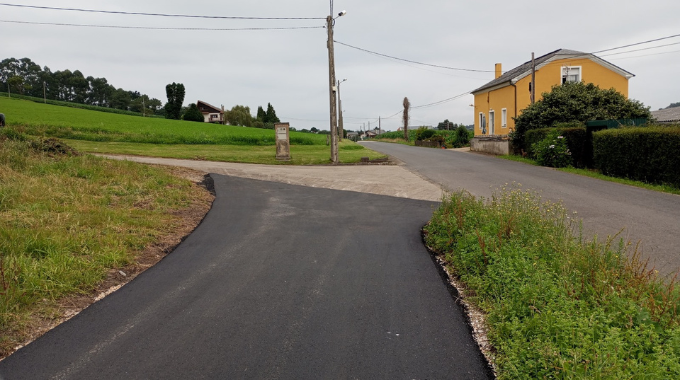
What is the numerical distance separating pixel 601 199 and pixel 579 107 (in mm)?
15938

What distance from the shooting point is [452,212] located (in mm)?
8602

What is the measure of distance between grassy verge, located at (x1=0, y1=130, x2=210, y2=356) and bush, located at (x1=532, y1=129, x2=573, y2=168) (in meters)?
16.0

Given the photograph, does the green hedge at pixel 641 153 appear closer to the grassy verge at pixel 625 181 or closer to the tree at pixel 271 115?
the grassy verge at pixel 625 181

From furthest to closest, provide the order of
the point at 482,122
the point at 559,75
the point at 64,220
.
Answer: the point at 482,122
the point at 559,75
the point at 64,220

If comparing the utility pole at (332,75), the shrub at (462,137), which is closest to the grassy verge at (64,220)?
the utility pole at (332,75)

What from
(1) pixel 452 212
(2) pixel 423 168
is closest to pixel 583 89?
(2) pixel 423 168

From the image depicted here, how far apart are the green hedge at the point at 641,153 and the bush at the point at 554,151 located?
2.39 m

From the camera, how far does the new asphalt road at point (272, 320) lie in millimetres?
3867

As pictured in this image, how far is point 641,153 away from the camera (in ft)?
→ 52.1

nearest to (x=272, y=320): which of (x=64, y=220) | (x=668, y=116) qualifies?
(x=64, y=220)

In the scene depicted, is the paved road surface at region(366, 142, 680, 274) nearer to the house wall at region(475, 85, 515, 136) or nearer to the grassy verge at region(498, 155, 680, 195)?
the grassy verge at region(498, 155, 680, 195)

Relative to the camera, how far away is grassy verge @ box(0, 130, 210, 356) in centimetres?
525

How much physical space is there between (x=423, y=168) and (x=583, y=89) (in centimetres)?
1155

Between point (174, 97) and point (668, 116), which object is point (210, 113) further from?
point (668, 116)
